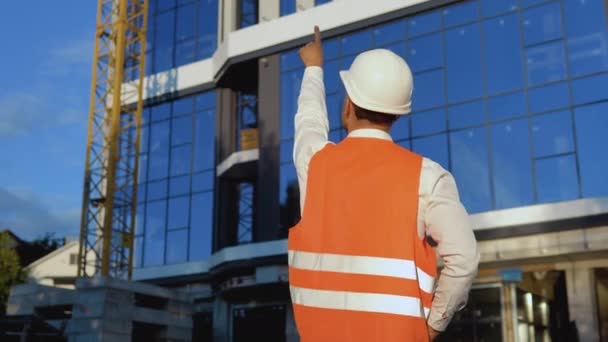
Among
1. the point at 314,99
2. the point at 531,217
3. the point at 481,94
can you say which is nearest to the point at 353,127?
the point at 314,99

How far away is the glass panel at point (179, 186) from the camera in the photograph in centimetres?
3784

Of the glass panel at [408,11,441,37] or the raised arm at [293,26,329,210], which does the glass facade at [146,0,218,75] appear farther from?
the raised arm at [293,26,329,210]

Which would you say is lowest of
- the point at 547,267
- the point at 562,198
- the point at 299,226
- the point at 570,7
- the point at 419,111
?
the point at 299,226

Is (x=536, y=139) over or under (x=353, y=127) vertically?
over

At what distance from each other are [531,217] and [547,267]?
2.01 metres

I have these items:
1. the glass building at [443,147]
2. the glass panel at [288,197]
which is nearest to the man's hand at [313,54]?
the glass building at [443,147]

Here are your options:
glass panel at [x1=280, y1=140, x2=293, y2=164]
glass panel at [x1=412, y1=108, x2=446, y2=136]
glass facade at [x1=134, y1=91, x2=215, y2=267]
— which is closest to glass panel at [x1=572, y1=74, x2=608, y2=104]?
glass panel at [x1=412, y1=108, x2=446, y2=136]

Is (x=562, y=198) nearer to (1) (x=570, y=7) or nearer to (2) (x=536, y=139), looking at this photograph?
(2) (x=536, y=139)

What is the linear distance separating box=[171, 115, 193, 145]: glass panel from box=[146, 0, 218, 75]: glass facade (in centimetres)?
293

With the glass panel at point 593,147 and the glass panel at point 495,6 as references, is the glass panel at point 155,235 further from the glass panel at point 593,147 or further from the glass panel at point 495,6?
the glass panel at point 593,147

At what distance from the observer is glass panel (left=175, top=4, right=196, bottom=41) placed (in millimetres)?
39819

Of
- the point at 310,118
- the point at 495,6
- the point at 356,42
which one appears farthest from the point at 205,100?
the point at 310,118

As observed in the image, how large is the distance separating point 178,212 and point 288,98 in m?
8.47

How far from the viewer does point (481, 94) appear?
27734mm
